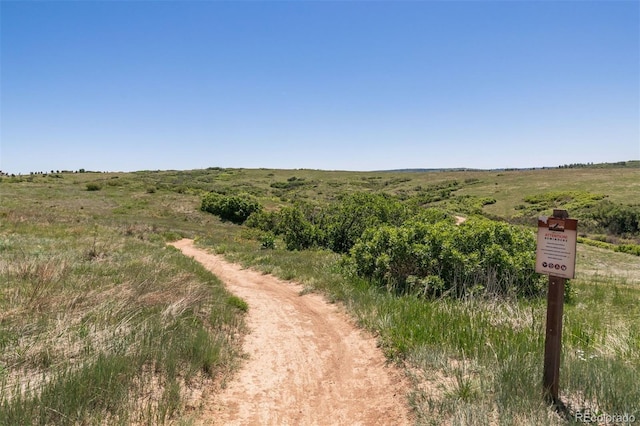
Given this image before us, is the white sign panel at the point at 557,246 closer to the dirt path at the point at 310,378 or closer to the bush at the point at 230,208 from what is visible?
the dirt path at the point at 310,378

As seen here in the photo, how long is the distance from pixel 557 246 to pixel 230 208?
3808 centimetres

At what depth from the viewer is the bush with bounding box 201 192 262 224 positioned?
39.4 metres

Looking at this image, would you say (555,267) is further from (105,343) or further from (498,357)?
(105,343)

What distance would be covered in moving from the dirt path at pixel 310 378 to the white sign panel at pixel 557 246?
220cm

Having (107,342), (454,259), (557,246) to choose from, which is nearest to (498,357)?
(557,246)

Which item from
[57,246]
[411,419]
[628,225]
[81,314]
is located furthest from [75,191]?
[628,225]

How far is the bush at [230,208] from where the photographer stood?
39428 millimetres

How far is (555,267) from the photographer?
355 centimetres

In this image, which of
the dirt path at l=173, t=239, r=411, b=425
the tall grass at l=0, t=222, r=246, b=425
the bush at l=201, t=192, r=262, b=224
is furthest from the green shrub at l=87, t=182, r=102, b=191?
the dirt path at l=173, t=239, r=411, b=425

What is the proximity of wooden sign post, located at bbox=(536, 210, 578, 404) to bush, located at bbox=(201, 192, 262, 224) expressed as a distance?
36.8m

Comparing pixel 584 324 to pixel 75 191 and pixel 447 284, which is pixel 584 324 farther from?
pixel 75 191

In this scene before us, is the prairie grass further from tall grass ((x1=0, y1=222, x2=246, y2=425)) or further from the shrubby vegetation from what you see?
the shrubby vegetation

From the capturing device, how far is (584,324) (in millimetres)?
6164

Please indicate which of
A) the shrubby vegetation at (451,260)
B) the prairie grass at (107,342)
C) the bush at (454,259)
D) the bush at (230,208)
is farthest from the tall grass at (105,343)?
the bush at (230,208)
